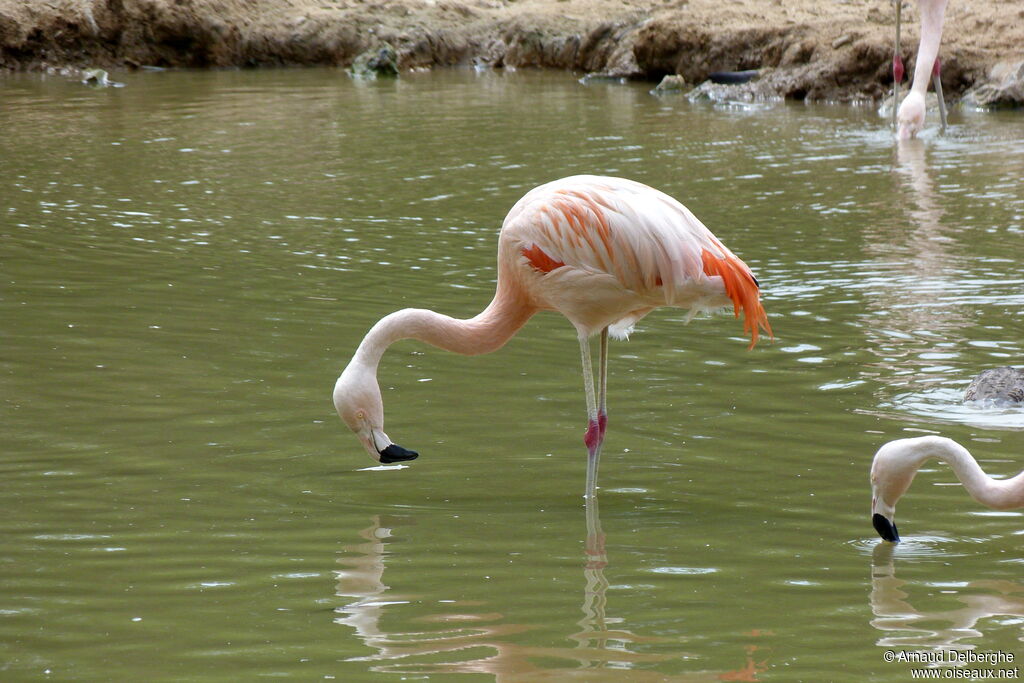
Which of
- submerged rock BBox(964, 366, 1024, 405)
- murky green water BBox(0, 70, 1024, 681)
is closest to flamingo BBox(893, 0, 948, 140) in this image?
murky green water BBox(0, 70, 1024, 681)

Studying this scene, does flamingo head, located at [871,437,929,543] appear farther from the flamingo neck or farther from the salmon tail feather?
the flamingo neck

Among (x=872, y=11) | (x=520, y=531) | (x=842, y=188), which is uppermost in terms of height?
(x=872, y=11)

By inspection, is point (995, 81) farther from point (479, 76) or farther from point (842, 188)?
point (479, 76)

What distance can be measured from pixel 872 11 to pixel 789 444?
15261mm

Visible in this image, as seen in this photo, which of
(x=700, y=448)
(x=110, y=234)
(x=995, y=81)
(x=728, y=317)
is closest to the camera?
(x=700, y=448)

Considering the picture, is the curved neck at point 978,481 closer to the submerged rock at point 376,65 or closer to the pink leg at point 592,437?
the pink leg at point 592,437

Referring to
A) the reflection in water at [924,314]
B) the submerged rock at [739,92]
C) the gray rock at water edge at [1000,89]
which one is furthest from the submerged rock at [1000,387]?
the submerged rock at [739,92]

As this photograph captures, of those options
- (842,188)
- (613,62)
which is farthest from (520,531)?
(613,62)

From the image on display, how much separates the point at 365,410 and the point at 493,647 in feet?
4.13

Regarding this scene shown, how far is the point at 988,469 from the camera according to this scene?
4633mm

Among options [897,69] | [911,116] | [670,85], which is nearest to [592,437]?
[911,116]

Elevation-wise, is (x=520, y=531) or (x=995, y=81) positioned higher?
(x=995, y=81)

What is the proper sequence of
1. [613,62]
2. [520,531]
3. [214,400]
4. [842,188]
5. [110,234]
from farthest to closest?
[613,62], [842,188], [110,234], [214,400], [520,531]

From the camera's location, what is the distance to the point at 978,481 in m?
3.96
